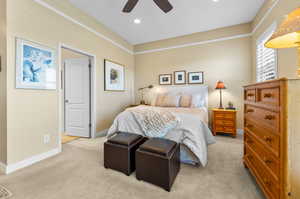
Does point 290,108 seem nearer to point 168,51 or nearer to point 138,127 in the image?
point 138,127

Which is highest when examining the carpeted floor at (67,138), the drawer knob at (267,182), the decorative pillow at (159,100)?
the decorative pillow at (159,100)

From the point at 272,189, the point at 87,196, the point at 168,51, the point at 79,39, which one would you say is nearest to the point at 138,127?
the point at 87,196

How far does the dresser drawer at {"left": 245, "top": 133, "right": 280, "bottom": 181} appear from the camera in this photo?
1092 mm

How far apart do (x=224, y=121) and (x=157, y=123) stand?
Answer: 7.55 ft

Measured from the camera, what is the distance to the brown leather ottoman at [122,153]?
184 cm

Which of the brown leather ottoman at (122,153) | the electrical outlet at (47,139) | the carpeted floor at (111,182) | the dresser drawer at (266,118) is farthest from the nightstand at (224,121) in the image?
the electrical outlet at (47,139)

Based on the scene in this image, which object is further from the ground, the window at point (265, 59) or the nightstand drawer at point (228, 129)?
the window at point (265, 59)

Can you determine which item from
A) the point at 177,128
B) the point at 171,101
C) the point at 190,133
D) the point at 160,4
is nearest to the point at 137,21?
the point at 160,4

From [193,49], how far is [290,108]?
3.60 metres

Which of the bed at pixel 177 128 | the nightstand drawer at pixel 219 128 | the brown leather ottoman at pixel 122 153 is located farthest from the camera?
the nightstand drawer at pixel 219 128

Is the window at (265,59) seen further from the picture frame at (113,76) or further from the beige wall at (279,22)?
the picture frame at (113,76)

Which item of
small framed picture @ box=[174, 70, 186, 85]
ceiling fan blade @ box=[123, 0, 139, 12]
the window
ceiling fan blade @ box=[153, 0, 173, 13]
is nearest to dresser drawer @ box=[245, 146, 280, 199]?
the window

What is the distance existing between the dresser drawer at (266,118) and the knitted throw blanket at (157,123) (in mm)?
974

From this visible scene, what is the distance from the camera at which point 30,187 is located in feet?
5.21
